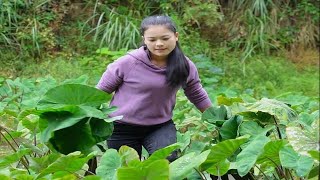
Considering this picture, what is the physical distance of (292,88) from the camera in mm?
7906

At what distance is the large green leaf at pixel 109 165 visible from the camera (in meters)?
2.04

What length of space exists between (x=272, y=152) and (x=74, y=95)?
719mm

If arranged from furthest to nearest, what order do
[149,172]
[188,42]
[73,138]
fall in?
[188,42]
[73,138]
[149,172]

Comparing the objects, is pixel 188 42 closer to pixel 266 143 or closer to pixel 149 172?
pixel 266 143

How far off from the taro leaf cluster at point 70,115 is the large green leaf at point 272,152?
609mm

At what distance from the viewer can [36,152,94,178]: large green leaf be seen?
1968mm

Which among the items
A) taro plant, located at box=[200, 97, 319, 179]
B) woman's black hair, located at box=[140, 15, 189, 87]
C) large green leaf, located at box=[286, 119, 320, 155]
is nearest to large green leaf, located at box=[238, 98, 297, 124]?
taro plant, located at box=[200, 97, 319, 179]

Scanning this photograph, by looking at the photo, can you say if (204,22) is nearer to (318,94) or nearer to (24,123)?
(318,94)

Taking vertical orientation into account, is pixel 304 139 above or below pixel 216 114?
above

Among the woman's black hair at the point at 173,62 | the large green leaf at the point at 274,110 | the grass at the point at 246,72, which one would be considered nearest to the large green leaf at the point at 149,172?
the large green leaf at the point at 274,110

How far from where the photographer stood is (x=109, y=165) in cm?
207

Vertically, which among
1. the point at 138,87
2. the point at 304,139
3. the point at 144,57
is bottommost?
the point at 138,87

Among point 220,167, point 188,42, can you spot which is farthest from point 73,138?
point 188,42

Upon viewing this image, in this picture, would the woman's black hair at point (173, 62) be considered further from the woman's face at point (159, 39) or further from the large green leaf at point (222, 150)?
the large green leaf at point (222, 150)
